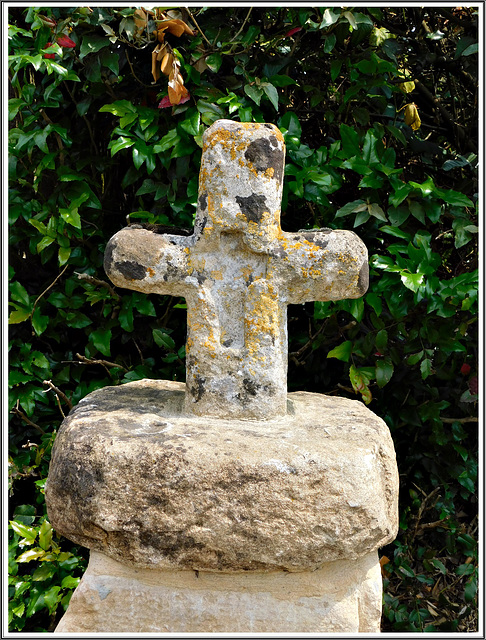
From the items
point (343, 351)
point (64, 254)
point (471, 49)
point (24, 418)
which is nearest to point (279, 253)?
point (343, 351)

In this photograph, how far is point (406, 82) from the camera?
308 cm

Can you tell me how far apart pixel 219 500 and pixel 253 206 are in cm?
88

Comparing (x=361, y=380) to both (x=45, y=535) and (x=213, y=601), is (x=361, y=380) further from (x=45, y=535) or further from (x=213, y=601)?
(x=45, y=535)

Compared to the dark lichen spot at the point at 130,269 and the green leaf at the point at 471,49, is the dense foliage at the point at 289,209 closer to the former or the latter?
the green leaf at the point at 471,49

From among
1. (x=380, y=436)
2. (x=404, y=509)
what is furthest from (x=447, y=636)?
(x=380, y=436)

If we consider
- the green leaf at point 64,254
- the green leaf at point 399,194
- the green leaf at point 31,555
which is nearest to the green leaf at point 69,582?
the green leaf at point 31,555

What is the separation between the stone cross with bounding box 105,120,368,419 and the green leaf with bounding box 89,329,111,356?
0.96 m

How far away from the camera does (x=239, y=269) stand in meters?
2.24

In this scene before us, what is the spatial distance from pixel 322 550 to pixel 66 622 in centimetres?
80

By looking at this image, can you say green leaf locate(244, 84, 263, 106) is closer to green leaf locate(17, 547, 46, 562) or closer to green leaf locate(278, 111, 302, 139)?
green leaf locate(278, 111, 302, 139)

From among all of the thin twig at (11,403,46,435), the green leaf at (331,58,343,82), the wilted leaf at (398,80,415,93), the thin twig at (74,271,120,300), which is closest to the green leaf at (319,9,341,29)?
the green leaf at (331,58,343,82)

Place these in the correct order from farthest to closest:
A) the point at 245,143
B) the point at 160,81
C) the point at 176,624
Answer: the point at 160,81
the point at 245,143
the point at 176,624

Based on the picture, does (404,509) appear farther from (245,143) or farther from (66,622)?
(245,143)

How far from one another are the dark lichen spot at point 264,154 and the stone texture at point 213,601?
3.92 ft
